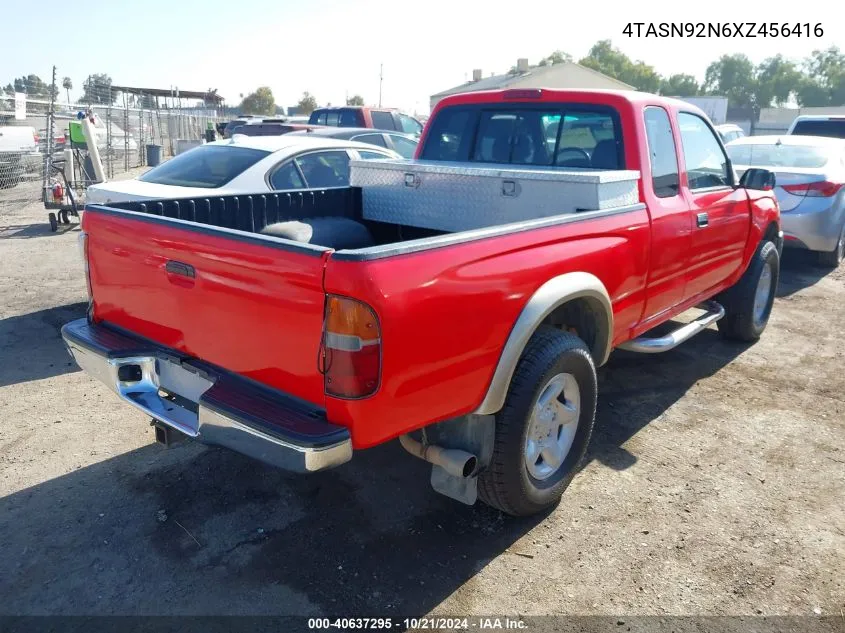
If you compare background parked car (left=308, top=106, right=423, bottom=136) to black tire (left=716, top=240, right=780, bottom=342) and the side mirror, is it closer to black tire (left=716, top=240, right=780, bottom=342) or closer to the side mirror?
black tire (left=716, top=240, right=780, bottom=342)

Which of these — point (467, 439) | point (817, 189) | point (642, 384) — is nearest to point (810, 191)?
point (817, 189)

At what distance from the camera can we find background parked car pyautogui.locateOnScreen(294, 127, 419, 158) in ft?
32.5

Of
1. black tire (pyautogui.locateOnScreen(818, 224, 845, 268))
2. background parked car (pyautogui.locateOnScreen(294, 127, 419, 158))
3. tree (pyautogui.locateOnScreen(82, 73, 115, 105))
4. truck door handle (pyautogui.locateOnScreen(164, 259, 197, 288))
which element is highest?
tree (pyautogui.locateOnScreen(82, 73, 115, 105))

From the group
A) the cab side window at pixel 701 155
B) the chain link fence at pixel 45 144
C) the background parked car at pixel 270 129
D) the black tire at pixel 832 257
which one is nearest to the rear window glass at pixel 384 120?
the background parked car at pixel 270 129

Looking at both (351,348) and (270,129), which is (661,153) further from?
(270,129)

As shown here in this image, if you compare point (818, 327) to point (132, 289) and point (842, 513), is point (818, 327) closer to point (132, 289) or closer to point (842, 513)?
point (842, 513)

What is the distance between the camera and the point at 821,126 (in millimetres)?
13336

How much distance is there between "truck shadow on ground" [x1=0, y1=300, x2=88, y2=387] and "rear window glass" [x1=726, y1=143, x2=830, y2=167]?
8011mm

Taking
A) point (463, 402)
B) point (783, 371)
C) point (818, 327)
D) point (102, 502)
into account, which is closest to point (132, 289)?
point (102, 502)

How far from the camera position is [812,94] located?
291 feet

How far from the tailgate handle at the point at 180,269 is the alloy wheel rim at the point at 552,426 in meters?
1.64

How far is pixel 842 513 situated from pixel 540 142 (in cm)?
284

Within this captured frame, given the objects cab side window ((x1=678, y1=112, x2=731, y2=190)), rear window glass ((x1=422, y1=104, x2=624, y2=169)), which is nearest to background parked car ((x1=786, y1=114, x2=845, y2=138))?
cab side window ((x1=678, y1=112, x2=731, y2=190))

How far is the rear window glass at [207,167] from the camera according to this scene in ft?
20.8
